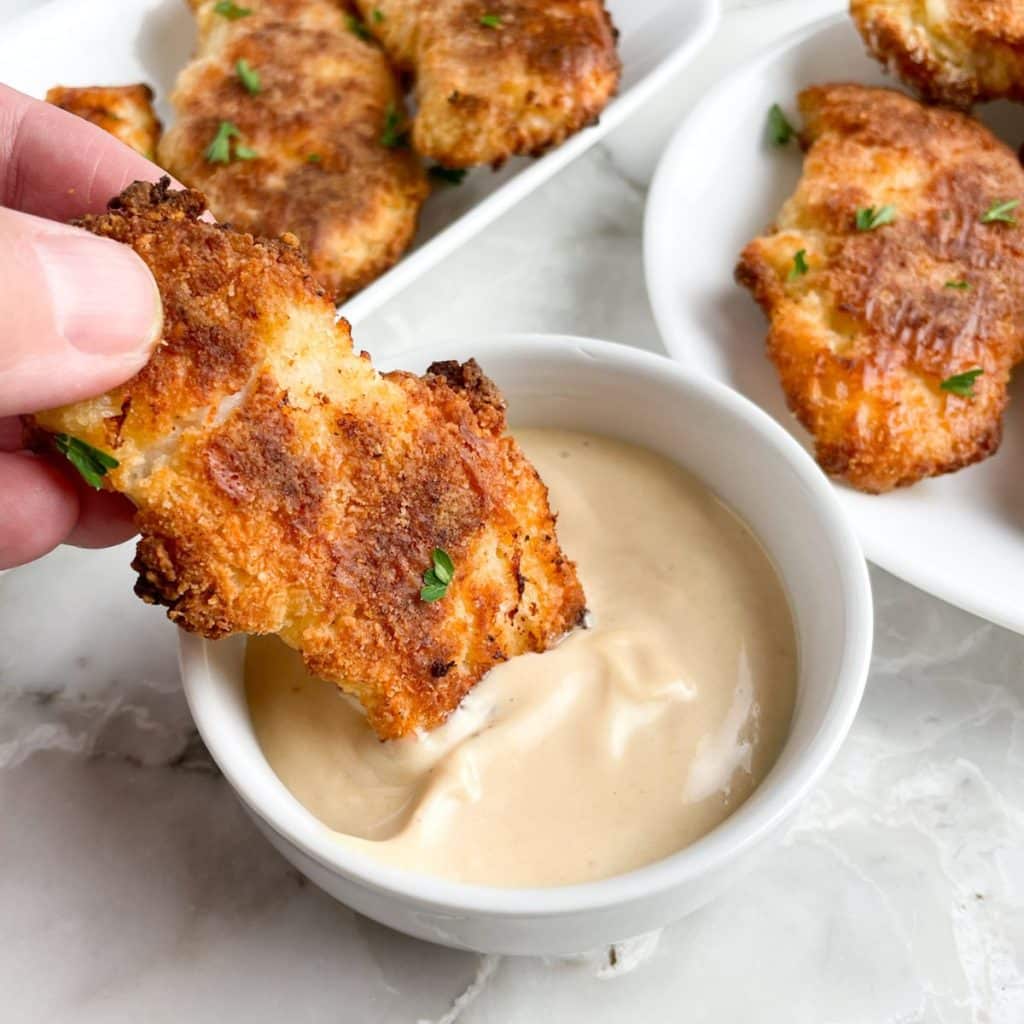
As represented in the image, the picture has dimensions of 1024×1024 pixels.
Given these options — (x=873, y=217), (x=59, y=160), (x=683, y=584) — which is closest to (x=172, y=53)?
(x=59, y=160)

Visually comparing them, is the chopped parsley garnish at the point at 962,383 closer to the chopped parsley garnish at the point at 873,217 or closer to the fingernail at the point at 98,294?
the chopped parsley garnish at the point at 873,217

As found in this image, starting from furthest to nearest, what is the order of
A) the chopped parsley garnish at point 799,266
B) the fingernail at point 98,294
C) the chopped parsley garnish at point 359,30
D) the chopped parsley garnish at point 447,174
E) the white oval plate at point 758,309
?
the chopped parsley garnish at point 359,30, the chopped parsley garnish at point 447,174, the chopped parsley garnish at point 799,266, the white oval plate at point 758,309, the fingernail at point 98,294

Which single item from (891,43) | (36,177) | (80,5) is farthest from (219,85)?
(891,43)

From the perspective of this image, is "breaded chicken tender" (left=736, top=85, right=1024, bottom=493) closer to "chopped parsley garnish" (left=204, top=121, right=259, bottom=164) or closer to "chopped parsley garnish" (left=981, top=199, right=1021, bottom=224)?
"chopped parsley garnish" (left=981, top=199, right=1021, bottom=224)

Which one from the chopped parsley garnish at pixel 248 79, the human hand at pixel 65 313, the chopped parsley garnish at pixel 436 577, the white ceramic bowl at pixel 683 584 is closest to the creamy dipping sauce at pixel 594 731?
the white ceramic bowl at pixel 683 584

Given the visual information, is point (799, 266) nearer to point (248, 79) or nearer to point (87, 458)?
point (248, 79)

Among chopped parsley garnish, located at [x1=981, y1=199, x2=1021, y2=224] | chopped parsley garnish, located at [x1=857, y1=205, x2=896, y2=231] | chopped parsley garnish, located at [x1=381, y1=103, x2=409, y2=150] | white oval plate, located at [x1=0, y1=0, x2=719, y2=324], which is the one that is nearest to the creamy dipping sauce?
chopped parsley garnish, located at [x1=857, y1=205, x2=896, y2=231]

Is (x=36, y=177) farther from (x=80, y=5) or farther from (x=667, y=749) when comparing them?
(x=667, y=749)
